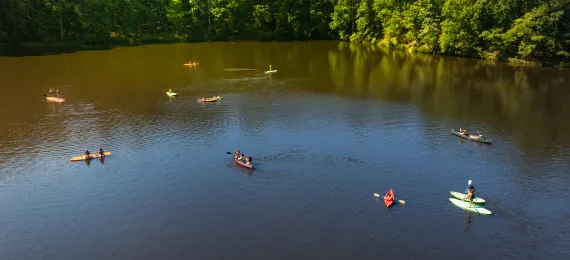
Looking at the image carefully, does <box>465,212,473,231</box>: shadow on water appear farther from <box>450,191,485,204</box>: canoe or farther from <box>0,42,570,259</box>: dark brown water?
<box>450,191,485,204</box>: canoe

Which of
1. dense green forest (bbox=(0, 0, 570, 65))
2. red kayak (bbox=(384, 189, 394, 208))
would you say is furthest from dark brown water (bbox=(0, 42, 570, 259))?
dense green forest (bbox=(0, 0, 570, 65))

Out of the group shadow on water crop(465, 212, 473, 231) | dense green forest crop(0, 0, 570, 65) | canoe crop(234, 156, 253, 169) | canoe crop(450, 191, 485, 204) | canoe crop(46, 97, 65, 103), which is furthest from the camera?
dense green forest crop(0, 0, 570, 65)

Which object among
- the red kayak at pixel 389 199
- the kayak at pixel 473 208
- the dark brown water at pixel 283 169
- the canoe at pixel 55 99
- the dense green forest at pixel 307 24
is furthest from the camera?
the dense green forest at pixel 307 24

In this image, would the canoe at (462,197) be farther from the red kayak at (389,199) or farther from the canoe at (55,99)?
the canoe at (55,99)

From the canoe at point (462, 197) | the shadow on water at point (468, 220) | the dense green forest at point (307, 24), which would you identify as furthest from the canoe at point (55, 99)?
the shadow on water at point (468, 220)

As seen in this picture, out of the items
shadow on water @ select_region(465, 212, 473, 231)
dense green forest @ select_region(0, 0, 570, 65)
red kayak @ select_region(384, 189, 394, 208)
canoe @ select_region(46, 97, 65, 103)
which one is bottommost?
shadow on water @ select_region(465, 212, 473, 231)

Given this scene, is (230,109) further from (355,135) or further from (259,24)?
(259,24)
